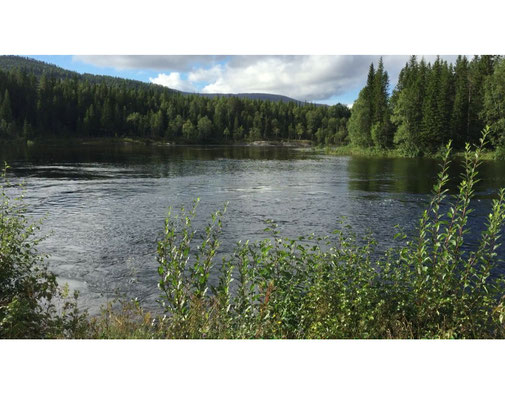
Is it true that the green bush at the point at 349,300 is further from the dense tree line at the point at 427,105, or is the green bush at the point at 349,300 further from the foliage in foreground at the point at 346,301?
the dense tree line at the point at 427,105

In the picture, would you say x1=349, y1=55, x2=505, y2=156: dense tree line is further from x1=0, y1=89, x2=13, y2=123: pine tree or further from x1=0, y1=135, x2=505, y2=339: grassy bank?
x1=0, y1=89, x2=13, y2=123: pine tree

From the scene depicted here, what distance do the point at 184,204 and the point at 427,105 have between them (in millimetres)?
19482

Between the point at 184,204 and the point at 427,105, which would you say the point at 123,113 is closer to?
the point at 427,105

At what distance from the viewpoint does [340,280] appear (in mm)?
6102

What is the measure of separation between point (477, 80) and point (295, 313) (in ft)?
121

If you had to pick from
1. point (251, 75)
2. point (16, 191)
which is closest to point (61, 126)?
point (16, 191)

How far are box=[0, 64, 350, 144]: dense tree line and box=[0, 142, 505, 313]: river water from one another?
28.6 m

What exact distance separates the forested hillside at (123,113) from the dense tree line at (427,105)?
69.4 ft

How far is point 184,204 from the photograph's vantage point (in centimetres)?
1800

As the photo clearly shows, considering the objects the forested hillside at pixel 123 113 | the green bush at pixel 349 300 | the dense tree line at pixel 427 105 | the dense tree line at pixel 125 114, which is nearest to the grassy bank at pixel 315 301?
the green bush at pixel 349 300

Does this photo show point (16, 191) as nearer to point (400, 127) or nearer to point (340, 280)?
point (340, 280)

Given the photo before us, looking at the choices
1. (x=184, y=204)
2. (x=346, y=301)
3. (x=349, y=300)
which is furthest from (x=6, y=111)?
(x=346, y=301)

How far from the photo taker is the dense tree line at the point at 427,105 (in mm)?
24047

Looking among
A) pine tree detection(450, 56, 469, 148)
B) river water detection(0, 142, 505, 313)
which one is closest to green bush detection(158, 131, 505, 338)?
river water detection(0, 142, 505, 313)
